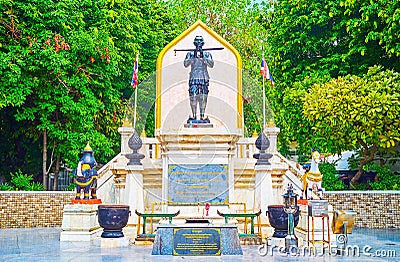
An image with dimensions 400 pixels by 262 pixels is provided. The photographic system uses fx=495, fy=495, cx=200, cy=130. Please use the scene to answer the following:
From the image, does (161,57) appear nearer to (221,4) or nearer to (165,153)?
(165,153)

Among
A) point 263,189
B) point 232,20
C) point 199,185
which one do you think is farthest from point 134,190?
point 232,20

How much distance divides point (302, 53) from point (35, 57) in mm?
11978

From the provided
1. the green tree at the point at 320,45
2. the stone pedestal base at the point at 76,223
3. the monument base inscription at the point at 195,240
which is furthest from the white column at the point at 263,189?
the green tree at the point at 320,45

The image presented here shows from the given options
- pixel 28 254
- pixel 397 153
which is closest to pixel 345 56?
pixel 397 153

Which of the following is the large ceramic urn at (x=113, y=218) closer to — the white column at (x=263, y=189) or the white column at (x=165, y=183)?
the white column at (x=165, y=183)

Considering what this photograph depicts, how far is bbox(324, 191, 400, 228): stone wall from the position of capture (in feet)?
57.4

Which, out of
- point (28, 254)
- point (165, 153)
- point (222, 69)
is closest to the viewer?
point (28, 254)

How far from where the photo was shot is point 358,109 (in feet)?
58.9

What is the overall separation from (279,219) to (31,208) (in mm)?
10623

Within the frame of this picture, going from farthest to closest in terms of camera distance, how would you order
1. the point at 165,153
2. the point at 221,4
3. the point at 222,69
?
1. the point at 221,4
2. the point at 222,69
3. the point at 165,153

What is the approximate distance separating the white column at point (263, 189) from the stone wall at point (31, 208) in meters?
8.23

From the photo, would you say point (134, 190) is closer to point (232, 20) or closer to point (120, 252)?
point (120, 252)

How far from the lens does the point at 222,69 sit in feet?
67.6

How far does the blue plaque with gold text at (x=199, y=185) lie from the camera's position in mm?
13062
